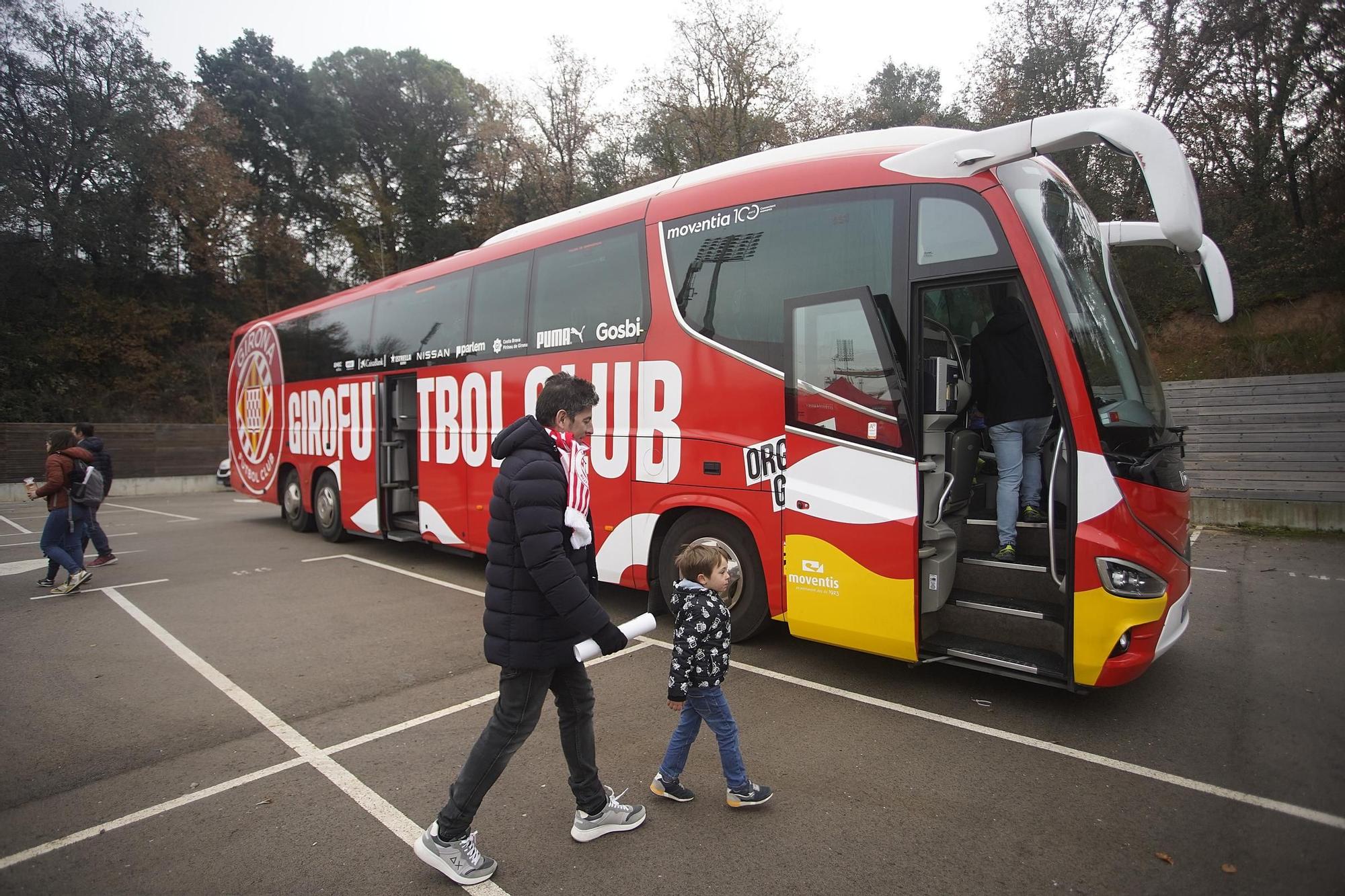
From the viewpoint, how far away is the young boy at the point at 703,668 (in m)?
3.24

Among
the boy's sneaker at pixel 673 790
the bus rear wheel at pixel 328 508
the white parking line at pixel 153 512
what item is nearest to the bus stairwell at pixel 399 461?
the bus rear wheel at pixel 328 508

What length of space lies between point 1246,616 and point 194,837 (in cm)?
788

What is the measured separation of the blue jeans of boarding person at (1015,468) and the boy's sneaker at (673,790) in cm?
259

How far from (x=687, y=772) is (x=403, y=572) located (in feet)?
20.7

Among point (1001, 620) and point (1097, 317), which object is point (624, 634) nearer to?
point (1001, 620)

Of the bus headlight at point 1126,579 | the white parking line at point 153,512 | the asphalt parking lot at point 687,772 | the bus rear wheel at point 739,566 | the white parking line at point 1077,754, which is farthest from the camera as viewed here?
the white parking line at point 153,512

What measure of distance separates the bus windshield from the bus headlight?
521 millimetres

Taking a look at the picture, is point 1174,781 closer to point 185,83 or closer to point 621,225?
point 621,225

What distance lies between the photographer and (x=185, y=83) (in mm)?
29922

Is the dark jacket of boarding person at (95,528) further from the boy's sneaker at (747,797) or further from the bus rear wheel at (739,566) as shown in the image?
the boy's sneaker at (747,797)

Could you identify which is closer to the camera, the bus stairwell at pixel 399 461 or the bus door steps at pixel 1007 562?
the bus door steps at pixel 1007 562

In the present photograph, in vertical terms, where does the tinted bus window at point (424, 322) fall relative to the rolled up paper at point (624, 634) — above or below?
above

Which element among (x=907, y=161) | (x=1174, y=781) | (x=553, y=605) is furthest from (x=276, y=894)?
(x=907, y=161)

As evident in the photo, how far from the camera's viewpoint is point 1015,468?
186 inches
